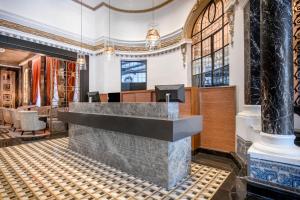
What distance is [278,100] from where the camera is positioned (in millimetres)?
2123

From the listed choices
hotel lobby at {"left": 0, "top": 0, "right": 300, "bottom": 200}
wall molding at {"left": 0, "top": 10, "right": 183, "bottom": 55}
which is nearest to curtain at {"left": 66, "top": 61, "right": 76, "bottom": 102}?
hotel lobby at {"left": 0, "top": 0, "right": 300, "bottom": 200}

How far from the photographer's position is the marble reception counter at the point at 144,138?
2.83m

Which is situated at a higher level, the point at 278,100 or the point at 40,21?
the point at 40,21

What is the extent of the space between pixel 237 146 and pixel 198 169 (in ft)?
3.32

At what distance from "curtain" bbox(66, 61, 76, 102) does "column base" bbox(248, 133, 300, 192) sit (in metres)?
8.16

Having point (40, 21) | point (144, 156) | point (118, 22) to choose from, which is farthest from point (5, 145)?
point (118, 22)

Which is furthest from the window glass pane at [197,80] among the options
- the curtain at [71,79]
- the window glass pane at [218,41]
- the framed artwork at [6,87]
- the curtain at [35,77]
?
the framed artwork at [6,87]

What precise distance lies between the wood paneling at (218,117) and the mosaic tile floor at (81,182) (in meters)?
0.98

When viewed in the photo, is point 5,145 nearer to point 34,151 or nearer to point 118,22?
point 34,151

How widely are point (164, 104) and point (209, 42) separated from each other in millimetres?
Result: 4062

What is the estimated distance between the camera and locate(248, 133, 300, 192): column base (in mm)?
1989

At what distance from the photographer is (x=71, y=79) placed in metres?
8.80

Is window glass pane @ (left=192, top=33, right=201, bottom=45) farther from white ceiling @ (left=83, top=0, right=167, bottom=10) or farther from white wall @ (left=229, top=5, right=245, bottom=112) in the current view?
white ceiling @ (left=83, top=0, right=167, bottom=10)

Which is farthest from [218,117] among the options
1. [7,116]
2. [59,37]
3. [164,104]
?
[7,116]
